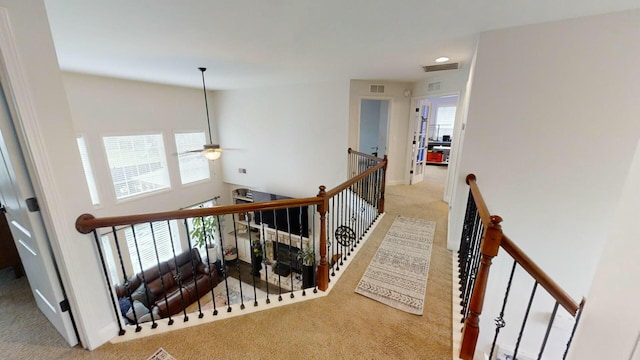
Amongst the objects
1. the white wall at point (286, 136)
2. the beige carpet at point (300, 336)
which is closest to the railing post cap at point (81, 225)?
the beige carpet at point (300, 336)

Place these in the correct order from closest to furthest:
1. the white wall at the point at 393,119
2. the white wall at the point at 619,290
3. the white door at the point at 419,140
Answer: the white wall at the point at 619,290, the white wall at the point at 393,119, the white door at the point at 419,140

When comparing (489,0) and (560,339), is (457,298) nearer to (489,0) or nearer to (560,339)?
(560,339)

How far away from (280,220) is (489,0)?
649 cm

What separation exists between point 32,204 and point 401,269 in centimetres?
302

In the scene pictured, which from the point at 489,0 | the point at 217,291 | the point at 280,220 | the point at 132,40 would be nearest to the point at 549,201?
the point at 489,0

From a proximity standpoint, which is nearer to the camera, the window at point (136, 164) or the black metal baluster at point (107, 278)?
the black metal baluster at point (107, 278)

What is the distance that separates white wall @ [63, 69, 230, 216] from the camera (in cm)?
486

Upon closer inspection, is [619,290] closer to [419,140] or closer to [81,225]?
[81,225]

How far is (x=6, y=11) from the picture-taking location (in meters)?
1.21

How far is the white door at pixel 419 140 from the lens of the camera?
5.65 metres

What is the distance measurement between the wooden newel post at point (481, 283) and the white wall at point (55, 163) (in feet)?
8.20

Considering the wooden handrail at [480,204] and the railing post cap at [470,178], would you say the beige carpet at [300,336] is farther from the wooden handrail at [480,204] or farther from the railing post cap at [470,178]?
the railing post cap at [470,178]

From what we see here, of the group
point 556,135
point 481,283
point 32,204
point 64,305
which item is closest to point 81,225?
point 32,204

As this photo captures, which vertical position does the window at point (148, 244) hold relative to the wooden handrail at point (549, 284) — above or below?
below
